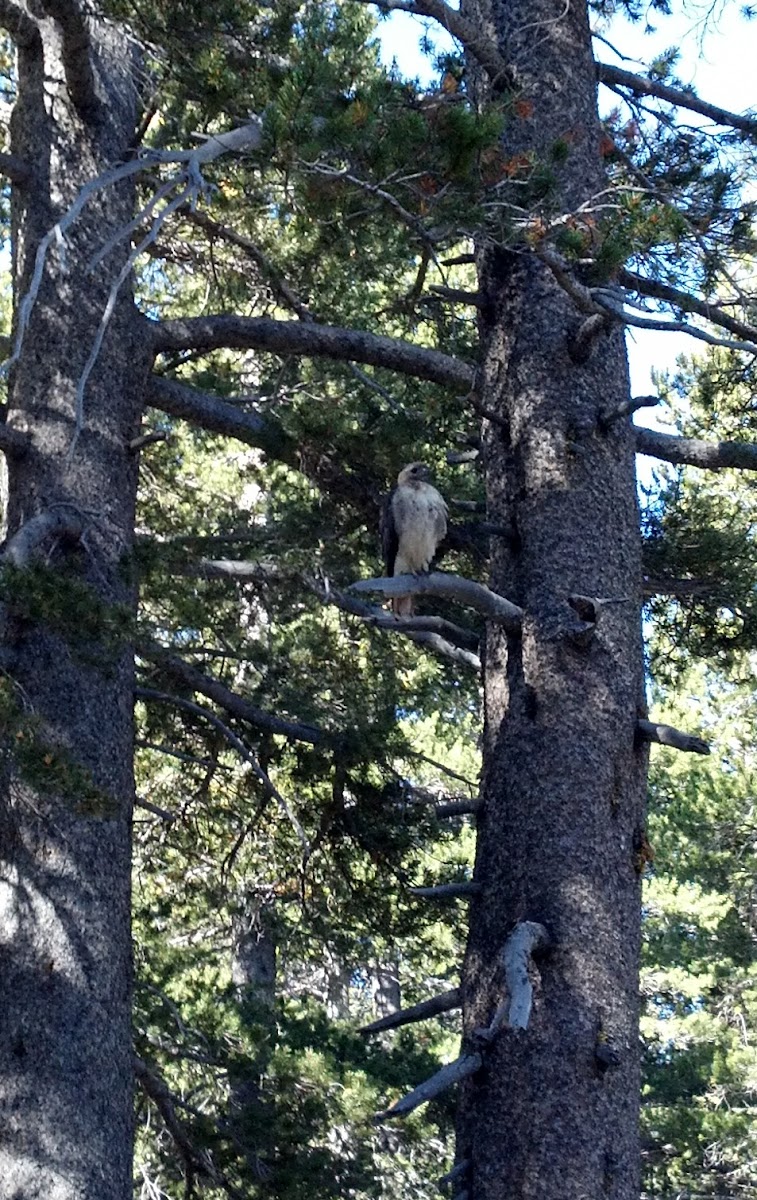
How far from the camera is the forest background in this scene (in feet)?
18.9

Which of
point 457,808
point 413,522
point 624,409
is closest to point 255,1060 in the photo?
point 413,522

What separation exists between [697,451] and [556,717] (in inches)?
63.8

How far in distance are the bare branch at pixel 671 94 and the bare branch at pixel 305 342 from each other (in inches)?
57.2

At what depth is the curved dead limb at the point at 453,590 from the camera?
5.01 meters

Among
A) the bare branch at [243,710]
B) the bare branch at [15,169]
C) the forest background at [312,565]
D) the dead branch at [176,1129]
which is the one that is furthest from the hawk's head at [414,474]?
the dead branch at [176,1129]

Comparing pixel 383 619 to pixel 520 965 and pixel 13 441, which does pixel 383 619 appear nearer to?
pixel 520 965

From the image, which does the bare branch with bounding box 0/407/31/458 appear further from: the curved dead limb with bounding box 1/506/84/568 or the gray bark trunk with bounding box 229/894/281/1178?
the gray bark trunk with bounding box 229/894/281/1178

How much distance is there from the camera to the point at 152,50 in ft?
22.3

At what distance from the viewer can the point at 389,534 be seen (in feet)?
24.8

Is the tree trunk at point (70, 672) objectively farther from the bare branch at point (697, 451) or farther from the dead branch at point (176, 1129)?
the bare branch at point (697, 451)

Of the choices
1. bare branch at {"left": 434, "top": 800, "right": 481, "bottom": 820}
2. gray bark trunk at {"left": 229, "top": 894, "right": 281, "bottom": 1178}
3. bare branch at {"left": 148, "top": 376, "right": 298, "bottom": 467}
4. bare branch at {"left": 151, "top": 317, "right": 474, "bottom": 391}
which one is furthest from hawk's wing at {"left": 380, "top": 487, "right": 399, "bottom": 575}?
gray bark trunk at {"left": 229, "top": 894, "right": 281, "bottom": 1178}

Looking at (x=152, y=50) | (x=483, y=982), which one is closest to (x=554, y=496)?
(x=483, y=982)

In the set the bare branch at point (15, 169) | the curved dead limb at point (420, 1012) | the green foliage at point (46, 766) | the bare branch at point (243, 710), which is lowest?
the curved dead limb at point (420, 1012)

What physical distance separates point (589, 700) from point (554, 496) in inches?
31.7
